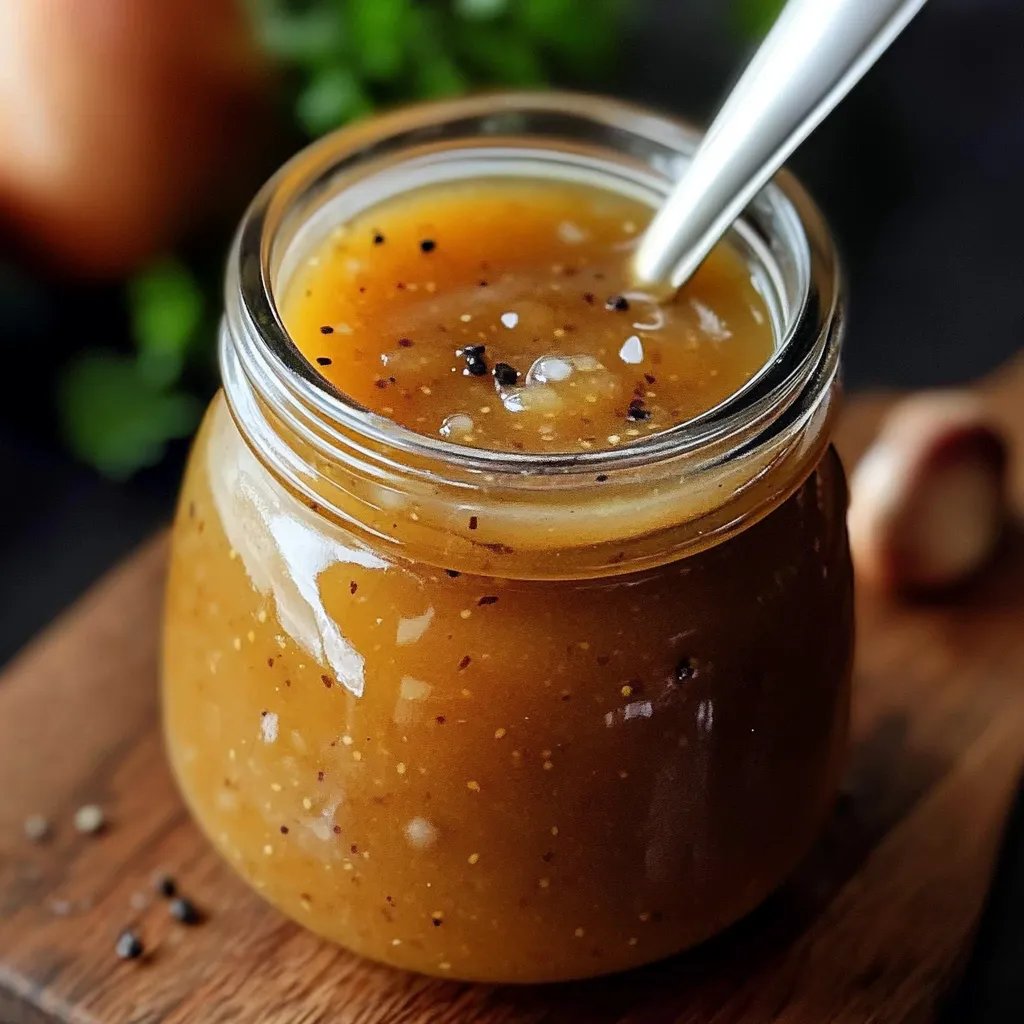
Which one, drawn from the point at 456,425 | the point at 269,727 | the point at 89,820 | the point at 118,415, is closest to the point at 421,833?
the point at 269,727

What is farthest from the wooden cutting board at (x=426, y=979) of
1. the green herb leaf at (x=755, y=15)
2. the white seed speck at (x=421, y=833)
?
the green herb leaf at (x=755, y=15)

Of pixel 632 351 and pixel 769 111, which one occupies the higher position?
pixel 769 111

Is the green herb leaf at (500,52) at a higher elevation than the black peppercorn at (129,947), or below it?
higher

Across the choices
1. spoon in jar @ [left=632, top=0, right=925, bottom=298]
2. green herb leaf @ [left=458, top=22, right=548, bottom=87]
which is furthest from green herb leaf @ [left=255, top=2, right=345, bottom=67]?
spoon in jar @ [left=632, top=0, right=925, bottom=298]

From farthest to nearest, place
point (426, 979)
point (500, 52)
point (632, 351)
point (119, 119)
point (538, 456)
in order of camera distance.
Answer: point (500, 52) → point (119, 119) → point (426, 979) → point (632, 351) → point (538, 456)

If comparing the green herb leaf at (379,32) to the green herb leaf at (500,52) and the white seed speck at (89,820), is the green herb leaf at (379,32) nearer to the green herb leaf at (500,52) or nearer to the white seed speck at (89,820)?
the green herb leaf at (500,52)

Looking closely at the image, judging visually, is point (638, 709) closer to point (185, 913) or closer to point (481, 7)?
point (185, 913)

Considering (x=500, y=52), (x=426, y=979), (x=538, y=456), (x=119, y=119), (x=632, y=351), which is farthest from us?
(x=500, y=52)
